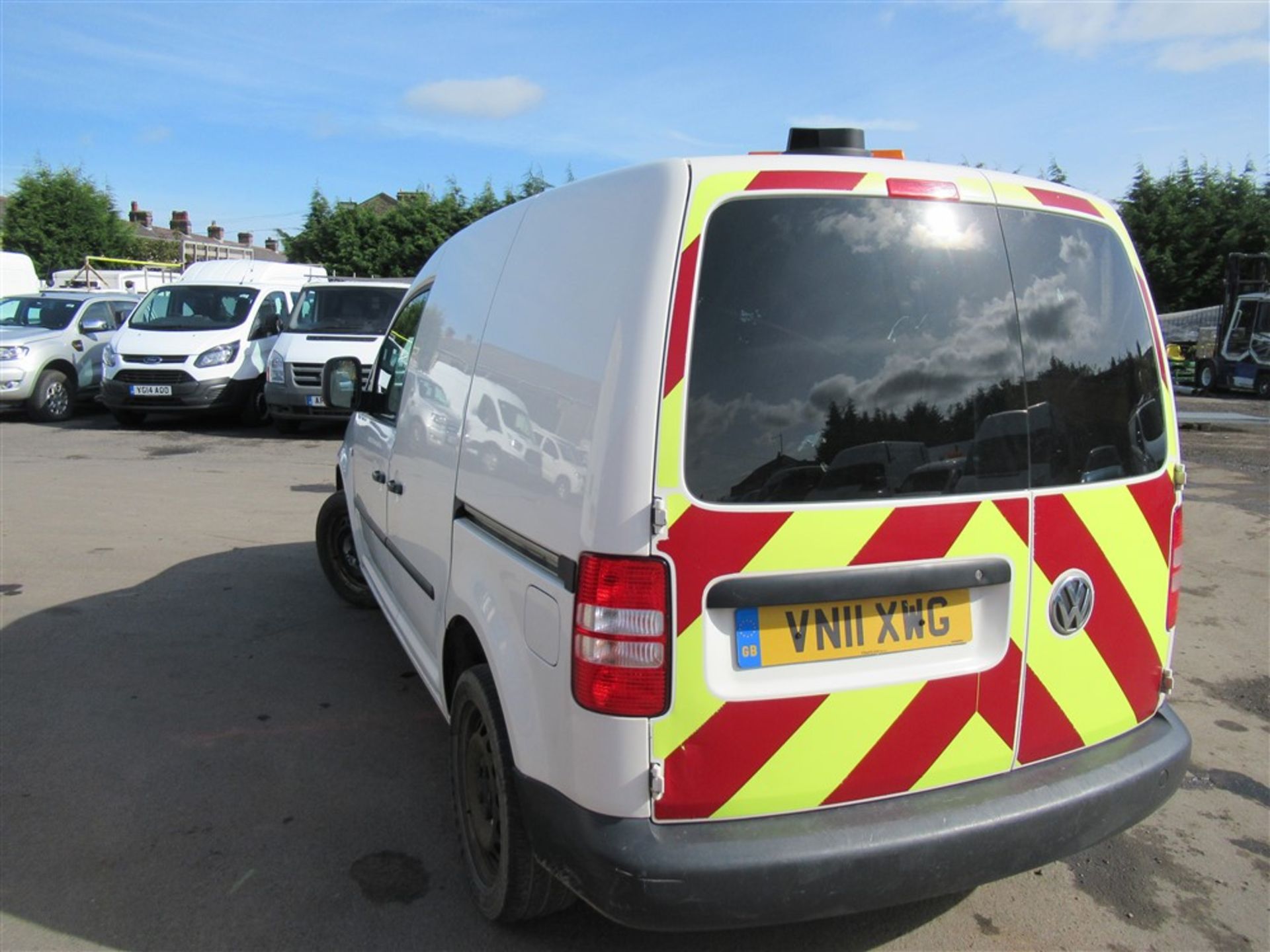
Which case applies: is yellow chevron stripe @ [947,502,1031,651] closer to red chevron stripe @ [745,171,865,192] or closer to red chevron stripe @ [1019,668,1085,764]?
red chevron stripe @ [1019,668,1085,764]

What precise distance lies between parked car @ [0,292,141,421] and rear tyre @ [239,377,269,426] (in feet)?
6.41

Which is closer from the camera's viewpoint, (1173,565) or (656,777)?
(656,777)

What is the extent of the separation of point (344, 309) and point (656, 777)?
39.7 ft

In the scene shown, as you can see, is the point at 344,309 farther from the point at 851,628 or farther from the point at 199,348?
the point at 851,628

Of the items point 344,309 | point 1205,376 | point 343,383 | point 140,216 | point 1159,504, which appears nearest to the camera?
point 1159,504

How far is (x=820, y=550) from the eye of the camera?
223 cm

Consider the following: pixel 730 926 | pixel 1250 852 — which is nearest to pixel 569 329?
pixel 730 926

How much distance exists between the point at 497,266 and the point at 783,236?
1.21m

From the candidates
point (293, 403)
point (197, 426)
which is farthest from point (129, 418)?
point (293, 403)

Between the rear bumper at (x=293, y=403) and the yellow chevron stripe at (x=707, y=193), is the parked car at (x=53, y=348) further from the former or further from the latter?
the yellow chevron stripe at (x=707, y=193)

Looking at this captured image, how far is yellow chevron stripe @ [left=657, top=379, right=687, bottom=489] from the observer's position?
2.16 metres

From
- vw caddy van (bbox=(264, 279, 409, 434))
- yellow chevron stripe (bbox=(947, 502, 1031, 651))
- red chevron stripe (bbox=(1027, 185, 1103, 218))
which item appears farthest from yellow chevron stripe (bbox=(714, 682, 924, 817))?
vw caddy van (bbox=(264, 279, 409, 434))

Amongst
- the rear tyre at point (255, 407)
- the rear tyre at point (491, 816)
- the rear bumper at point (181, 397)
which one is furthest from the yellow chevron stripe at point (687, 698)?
the rear tyre at point (255, 407)

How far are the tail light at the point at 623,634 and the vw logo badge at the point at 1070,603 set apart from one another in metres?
1.07
